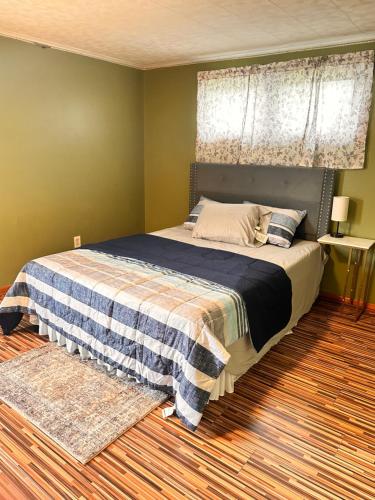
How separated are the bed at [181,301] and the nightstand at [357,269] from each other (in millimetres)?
229

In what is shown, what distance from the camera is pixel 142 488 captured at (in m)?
1.60

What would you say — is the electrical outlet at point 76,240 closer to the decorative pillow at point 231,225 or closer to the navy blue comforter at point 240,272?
the navy blue comforter at point 240,272

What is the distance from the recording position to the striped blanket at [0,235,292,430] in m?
1.91

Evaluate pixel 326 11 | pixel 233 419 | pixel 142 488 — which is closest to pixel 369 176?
pixel 326 11

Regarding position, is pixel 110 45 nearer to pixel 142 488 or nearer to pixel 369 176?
pixel 369 176

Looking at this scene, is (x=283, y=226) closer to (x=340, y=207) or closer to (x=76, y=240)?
(x=340, y=207)

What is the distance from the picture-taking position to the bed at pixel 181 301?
196 centimetres

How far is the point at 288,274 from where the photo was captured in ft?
9.04

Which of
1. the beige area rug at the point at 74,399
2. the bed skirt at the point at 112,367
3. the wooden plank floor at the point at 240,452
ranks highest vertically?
the bed skirt at the point at 112,367

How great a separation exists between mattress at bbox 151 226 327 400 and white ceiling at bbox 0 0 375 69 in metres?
1.73

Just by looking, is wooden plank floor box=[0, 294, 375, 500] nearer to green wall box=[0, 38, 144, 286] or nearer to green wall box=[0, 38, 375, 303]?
green wall box=[0, 38, 375, 303]

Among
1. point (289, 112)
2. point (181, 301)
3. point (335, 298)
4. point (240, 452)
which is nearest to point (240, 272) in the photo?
point (181, 301)

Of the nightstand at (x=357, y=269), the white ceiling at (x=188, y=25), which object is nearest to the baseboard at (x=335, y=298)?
the nightstand at (x=357, y=269)

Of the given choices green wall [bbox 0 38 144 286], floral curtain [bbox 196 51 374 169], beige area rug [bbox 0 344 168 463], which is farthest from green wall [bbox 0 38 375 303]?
beige area rug [bbox 0 344 168 463]
